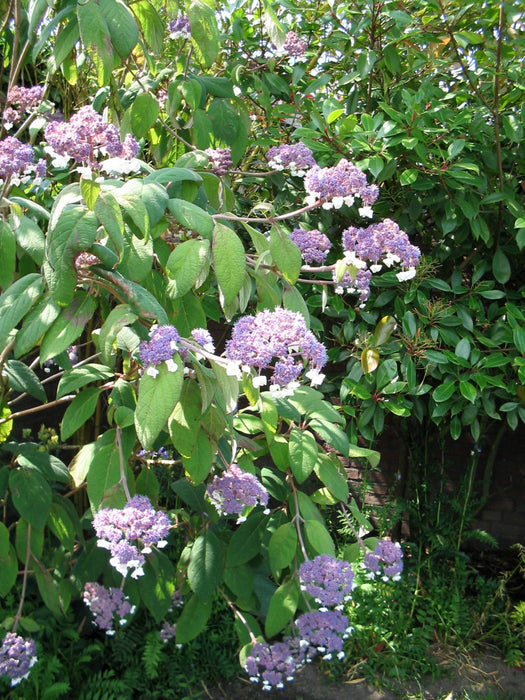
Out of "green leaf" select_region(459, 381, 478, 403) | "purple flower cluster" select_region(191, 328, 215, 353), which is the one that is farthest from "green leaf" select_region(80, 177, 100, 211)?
"green leaf" select_region(459, 381, 478, 403)

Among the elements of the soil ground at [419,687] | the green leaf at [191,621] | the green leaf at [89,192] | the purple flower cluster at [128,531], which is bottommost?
the soil ground at [419,687]

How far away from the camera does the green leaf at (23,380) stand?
1703 mm

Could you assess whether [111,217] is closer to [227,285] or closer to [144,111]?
[227,285]

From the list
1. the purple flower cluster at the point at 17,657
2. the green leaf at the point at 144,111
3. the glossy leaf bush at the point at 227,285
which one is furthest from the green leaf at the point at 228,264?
the purple flower cluster at the point at 17,657

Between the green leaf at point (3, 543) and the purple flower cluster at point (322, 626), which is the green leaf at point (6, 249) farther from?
the purple flower cluster at point (322, 626)

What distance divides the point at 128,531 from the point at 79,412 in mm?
554

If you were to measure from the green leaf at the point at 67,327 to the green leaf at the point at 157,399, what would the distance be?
0.19 metres

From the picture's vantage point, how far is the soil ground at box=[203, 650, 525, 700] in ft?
8.22

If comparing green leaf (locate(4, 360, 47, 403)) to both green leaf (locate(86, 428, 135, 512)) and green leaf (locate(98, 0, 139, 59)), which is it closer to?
green leaf (locate(86, 428, 135, 512))

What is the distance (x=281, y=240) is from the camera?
4.41 feet

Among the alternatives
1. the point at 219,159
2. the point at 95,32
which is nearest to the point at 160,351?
the point at 95,32

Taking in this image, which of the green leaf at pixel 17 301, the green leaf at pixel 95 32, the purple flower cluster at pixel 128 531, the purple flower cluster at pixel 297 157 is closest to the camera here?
the purple flower cluster at pixel 128 531

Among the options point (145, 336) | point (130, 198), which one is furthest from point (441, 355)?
point (130, 198)

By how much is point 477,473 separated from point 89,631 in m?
2.27
